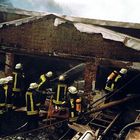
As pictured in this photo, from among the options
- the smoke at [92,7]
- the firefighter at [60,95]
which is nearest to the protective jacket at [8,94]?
the firefighter at [60,95]

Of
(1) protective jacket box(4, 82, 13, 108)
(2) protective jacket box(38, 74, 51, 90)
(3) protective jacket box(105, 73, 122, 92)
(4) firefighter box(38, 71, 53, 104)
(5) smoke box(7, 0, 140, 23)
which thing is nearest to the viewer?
(1) protective jacket box(4, 82, 13, 108)

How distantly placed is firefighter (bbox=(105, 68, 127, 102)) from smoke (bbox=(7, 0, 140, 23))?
22.9 meters

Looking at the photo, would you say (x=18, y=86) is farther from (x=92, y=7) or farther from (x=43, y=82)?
(x=92, y=7)

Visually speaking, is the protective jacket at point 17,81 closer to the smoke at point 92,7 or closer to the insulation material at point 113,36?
the insulation material at point 113,36

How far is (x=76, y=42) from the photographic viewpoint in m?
11.9

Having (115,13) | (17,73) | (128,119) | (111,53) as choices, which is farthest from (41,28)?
(115,13)

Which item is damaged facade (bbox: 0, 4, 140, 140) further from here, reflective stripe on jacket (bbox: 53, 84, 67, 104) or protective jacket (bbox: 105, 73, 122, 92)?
reflective stripe on jacket (bbox: 53, 84, 67, 104)

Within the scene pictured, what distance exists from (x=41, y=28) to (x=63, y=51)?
1230mm

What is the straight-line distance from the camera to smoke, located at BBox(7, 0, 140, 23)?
33.8 metres

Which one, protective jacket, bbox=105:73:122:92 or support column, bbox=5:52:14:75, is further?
support column, bbox=5:52:14:75

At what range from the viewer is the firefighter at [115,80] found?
36.1ft

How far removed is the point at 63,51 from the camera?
12164mm

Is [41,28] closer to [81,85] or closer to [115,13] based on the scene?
[81,85]

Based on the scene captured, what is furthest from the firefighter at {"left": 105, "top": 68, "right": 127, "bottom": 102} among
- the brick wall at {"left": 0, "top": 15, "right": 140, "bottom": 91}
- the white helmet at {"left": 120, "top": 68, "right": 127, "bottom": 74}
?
the brick wall at {"left": 0, "top": 15, "right": 140, "bottom": 91}
